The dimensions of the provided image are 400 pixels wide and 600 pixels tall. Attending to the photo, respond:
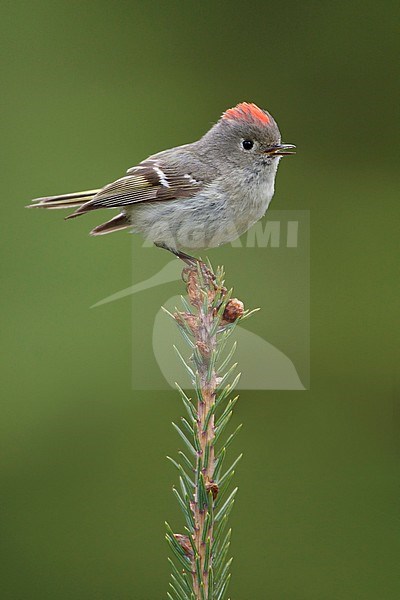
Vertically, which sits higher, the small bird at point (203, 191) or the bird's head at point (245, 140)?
the bird's head at point (245, 140)

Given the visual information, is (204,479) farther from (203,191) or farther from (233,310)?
(203,191)

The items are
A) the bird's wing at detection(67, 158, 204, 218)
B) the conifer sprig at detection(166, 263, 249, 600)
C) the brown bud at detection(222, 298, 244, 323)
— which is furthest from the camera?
the bird's wing at detection(67, 158, 204, 218)

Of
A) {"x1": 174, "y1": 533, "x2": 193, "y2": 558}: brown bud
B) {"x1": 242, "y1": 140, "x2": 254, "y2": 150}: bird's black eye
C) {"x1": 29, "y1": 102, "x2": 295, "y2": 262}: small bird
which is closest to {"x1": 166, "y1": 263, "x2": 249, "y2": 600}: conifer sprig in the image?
{"x1": 174, "y1": 533, "x2": 193, "y2": 558}: brown bud

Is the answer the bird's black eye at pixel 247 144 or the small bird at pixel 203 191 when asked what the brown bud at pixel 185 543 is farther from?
the bird's black eye at pixel 247 144

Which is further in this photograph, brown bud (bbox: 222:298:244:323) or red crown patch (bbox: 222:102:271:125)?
red crown patch (bbox: 222:102:271:125)

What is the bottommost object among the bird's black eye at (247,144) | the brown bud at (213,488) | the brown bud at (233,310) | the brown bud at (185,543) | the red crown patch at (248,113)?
the brown bud at (185,543)

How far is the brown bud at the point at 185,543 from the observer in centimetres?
92

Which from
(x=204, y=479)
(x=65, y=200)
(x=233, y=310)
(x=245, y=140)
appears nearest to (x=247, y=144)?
(x=245, y=140)

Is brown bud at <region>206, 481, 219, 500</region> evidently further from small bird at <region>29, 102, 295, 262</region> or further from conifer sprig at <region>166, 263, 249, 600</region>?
small bird at <region>29, 102, 295, 262</region>

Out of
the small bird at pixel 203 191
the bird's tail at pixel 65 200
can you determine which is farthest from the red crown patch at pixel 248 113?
the bird's tail at pixel 65 200

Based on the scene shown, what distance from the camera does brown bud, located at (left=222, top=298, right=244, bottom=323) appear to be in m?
1.05

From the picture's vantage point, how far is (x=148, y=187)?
4.99ft

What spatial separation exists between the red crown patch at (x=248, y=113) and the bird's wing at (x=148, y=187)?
0.43 feet

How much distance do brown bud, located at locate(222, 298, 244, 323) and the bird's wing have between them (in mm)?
464
